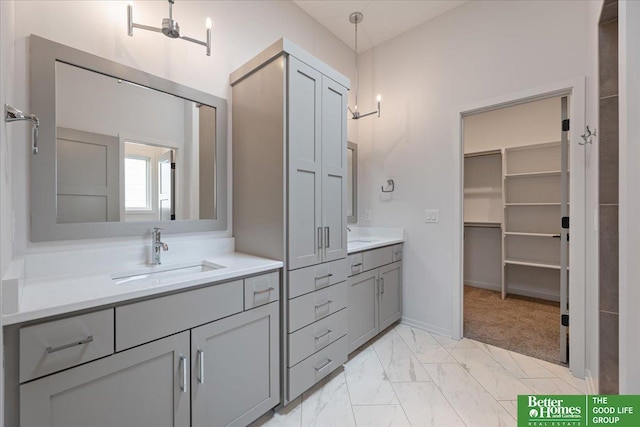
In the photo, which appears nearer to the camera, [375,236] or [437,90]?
[437,90]

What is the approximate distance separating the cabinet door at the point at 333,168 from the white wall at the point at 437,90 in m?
1.07

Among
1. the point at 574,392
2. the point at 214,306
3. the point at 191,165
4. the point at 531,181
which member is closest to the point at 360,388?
the point at 214,306

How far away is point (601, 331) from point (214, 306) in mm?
1984

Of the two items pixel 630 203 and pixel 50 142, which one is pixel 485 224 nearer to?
pixel 630 203

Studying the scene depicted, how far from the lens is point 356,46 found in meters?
3.16

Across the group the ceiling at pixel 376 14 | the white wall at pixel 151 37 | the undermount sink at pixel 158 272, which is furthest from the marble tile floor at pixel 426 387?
the ceiling at pixel 376 14

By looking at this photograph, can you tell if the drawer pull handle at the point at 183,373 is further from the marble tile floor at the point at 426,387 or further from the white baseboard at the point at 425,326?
the white baseboard at the point at 425,326

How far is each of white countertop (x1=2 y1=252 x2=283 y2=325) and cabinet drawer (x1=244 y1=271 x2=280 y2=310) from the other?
5cm

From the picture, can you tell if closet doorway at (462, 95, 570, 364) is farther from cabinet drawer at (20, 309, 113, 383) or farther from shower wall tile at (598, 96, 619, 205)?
cabinet drawer at (20, 309, 113, 383)

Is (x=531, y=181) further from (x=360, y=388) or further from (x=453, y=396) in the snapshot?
(x=360, y=388)

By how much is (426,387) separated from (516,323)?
1634 mm

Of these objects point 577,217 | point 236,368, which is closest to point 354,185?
point 577,217

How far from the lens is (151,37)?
1.63 metres

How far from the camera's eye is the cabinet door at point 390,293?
2555 mm
